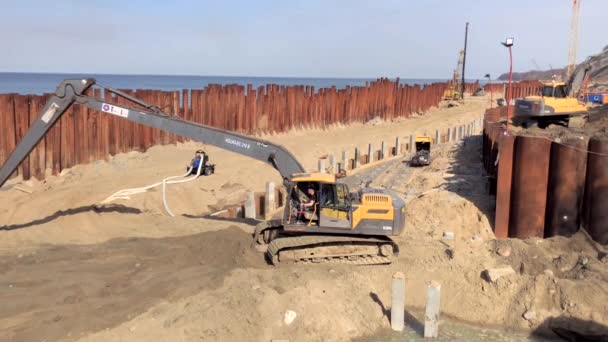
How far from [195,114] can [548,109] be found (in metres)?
13.9

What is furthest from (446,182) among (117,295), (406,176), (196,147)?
(196,147)

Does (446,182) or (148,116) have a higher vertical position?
(148,116)

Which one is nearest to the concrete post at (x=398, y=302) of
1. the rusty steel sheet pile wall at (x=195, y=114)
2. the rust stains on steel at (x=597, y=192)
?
the rust stains on steel at (x=597, y=192)

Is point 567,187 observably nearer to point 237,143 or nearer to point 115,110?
point 237,143

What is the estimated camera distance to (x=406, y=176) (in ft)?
59.1

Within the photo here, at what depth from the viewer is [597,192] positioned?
34.4ft

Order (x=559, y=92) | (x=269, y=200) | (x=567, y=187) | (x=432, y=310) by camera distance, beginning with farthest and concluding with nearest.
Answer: (x=559, y=92) < (x=269, y=200) < (x=567, y=187) < (x=432, y=310)

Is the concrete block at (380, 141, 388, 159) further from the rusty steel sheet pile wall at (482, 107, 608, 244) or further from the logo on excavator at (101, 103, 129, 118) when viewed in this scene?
the logo on excavator at (101, 103, 129, 118)

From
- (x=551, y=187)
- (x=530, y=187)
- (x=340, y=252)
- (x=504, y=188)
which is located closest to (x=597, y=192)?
(x=551, y=187)

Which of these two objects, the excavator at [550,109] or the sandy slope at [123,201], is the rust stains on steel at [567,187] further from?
the excavator at [550,109]

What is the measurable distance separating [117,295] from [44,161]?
969 centimetres

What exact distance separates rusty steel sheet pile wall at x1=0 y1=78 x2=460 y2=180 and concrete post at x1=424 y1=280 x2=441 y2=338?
7.63m

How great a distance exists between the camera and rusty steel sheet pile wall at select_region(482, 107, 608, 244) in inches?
414

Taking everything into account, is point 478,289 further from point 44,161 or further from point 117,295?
point 44,161
